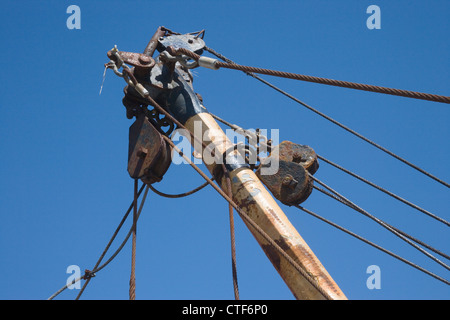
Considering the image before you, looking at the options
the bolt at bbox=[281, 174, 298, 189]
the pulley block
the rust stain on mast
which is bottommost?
the rust stain on mast

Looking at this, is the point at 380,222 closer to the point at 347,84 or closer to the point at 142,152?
the point at 347,84

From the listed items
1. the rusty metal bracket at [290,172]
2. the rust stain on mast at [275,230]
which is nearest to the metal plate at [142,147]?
the rust stain on mast at [275,230]

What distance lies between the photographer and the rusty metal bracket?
649cm

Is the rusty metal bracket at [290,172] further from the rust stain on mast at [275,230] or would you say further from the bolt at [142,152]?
the bolt at [142,152]

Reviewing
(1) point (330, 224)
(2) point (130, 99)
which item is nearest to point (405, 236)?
(1) point (330, 224)

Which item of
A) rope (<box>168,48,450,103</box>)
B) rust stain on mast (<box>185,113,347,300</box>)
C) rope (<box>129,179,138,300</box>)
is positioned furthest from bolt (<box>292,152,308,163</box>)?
rope (<box>129,179,138,300</box>)

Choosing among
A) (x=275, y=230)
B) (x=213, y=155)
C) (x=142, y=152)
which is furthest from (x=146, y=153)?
(x=275, y=230)

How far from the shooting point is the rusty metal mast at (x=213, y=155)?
5.83 m

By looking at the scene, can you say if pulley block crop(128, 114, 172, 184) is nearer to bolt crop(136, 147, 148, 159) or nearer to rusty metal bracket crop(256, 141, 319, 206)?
→ bolt crop(136, 147, 148, 159)

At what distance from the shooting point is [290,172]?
6.56m
